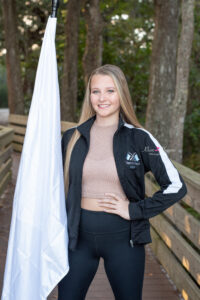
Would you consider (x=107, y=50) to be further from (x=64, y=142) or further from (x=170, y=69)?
(x=64, y=142)

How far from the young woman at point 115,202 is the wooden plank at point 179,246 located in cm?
135

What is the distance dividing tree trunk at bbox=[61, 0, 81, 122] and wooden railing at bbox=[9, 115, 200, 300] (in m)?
8.42

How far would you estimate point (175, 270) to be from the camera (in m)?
4.67

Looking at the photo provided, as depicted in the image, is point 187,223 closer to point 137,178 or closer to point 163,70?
point 137,178

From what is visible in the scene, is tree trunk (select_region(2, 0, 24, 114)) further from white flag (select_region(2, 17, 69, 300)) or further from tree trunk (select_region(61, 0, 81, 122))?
white flag (select_region(2, 17, 69, 300))

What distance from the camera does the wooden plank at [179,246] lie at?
4031mm

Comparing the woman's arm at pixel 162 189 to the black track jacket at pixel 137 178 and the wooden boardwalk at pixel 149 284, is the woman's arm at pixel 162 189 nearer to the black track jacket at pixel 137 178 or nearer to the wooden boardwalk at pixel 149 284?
the black track jacket at pixel 137 178

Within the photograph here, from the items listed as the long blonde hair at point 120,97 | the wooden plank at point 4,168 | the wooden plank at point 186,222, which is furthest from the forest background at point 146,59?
the long blonde hair at point 120,97

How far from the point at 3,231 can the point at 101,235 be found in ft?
13.0

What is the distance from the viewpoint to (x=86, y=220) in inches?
110

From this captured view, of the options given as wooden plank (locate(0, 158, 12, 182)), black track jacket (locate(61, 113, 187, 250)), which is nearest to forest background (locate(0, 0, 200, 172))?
wooden plank (locate(0, 158, 12, 182))

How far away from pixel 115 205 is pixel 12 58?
14589mm

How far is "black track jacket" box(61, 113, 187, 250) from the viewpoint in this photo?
2.72 metres

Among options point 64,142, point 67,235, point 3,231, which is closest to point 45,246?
point 67,235
